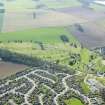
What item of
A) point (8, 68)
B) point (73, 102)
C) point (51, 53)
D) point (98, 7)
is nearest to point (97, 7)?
point (98, 7)

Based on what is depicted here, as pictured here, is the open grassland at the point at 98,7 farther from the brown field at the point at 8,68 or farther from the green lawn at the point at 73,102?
the green lawn at the point at 73,102

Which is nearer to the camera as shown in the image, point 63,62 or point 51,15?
point 63,62

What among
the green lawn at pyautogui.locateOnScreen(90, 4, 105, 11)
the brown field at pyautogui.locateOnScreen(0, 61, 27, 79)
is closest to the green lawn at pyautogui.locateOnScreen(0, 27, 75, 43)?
the brown field at pyautogui.locateOnScreen(0, 61, 27, 79)

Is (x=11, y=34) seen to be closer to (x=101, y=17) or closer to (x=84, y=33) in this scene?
(x=84, y=33)

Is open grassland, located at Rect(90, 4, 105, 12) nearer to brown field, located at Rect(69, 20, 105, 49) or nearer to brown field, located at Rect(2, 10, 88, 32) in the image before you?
brown field, located at Rect(2, 10, 88, 32)

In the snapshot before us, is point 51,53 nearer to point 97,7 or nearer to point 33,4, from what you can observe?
point 33,4

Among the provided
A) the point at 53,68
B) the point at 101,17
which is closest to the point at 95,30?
the point at 101,17

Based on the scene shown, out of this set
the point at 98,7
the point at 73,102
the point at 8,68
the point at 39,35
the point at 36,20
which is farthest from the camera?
the point at 98,7
